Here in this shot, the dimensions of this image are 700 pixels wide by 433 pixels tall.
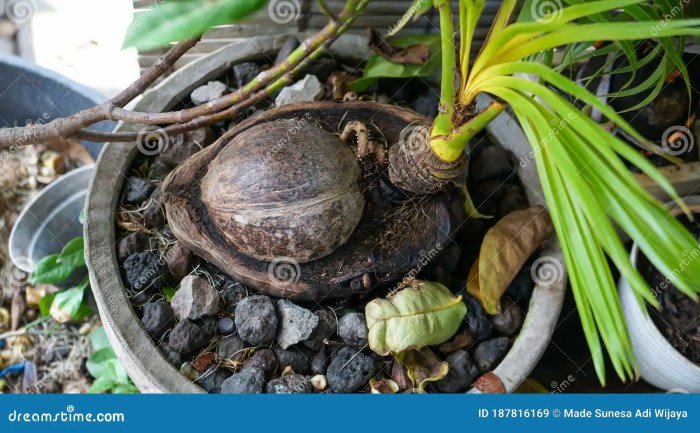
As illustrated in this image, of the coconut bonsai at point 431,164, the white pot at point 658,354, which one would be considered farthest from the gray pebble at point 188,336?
the white pot at point 658,354

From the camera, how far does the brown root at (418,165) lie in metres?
0.79

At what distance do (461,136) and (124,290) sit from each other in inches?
21.1

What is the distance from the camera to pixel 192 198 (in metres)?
0.87

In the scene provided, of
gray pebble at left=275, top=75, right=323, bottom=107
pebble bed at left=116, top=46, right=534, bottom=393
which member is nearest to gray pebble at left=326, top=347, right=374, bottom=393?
pebble bed at left=116, top=46, right=534, bottom=393

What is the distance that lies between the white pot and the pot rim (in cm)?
17

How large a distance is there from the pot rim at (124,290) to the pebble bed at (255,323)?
2 centimetres

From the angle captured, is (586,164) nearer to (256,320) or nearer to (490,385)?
(490,385)

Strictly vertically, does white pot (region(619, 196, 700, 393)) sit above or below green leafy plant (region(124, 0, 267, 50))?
below

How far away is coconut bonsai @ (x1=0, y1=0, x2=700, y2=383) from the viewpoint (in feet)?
1.90

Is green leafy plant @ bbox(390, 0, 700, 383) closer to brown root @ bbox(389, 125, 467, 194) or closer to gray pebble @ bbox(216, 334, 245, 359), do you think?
brown root @ bbox(389, 125, 467, 194)

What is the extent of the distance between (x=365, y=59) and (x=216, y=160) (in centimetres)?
37

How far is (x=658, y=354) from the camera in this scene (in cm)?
99

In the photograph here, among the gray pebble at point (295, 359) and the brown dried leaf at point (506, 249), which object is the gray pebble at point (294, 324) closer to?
the gray pebble at point (295, 359)

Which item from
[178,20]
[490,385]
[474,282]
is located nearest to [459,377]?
[490,385]
